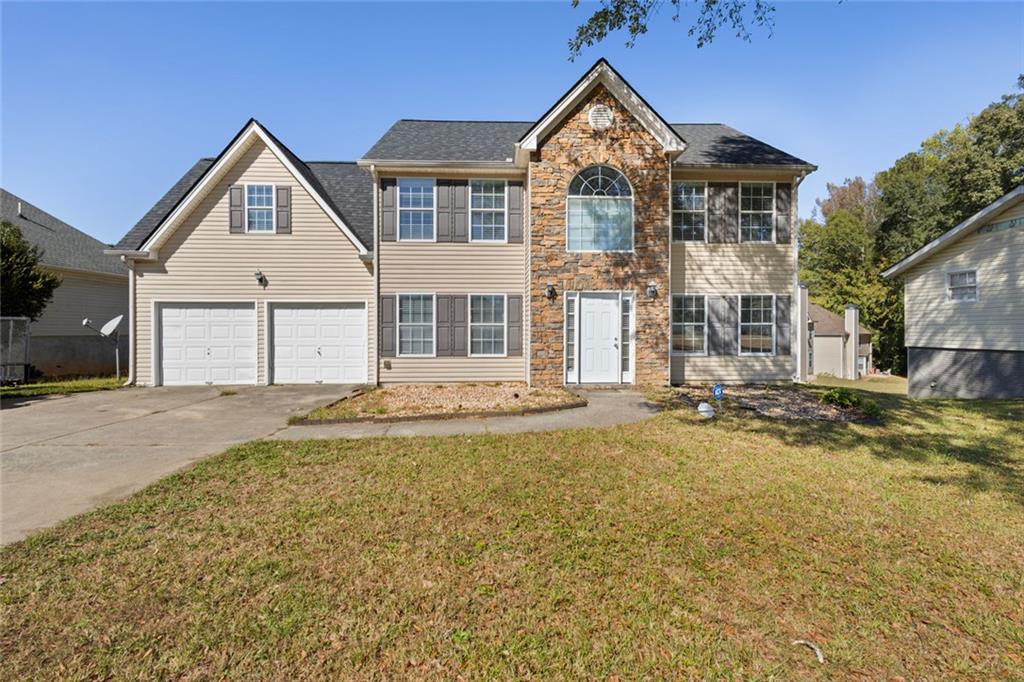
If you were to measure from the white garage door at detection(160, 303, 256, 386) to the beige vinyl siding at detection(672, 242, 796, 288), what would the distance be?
12898mm

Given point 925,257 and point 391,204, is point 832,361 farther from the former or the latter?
point 391,204

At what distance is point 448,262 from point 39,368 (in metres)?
16.0

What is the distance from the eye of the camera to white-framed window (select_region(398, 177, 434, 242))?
41.3 ft

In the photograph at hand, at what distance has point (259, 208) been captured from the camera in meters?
12.9

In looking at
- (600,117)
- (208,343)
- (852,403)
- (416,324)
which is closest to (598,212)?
(600,117)

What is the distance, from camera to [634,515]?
414cm

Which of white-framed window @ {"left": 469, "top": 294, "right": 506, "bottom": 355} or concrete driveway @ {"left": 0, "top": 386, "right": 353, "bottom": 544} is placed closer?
concrete driveway @ {"left": 0, "top": 386, "right": 353, "bottom": 544}

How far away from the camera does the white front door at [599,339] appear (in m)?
11.6

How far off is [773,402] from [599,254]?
17.9 feet

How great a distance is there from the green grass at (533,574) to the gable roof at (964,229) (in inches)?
487

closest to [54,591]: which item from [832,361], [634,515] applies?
[634,515]

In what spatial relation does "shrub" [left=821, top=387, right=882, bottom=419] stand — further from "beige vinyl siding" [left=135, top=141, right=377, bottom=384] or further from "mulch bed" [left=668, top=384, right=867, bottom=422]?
"beige vinyl siding" [left=135, top=141, right=377, bottom=384]

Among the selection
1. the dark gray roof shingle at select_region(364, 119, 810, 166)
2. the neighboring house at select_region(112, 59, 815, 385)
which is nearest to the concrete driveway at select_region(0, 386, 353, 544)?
the neighboring house at select_region(112, 59, 815, 385)

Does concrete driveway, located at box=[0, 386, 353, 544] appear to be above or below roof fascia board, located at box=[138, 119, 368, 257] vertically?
below
